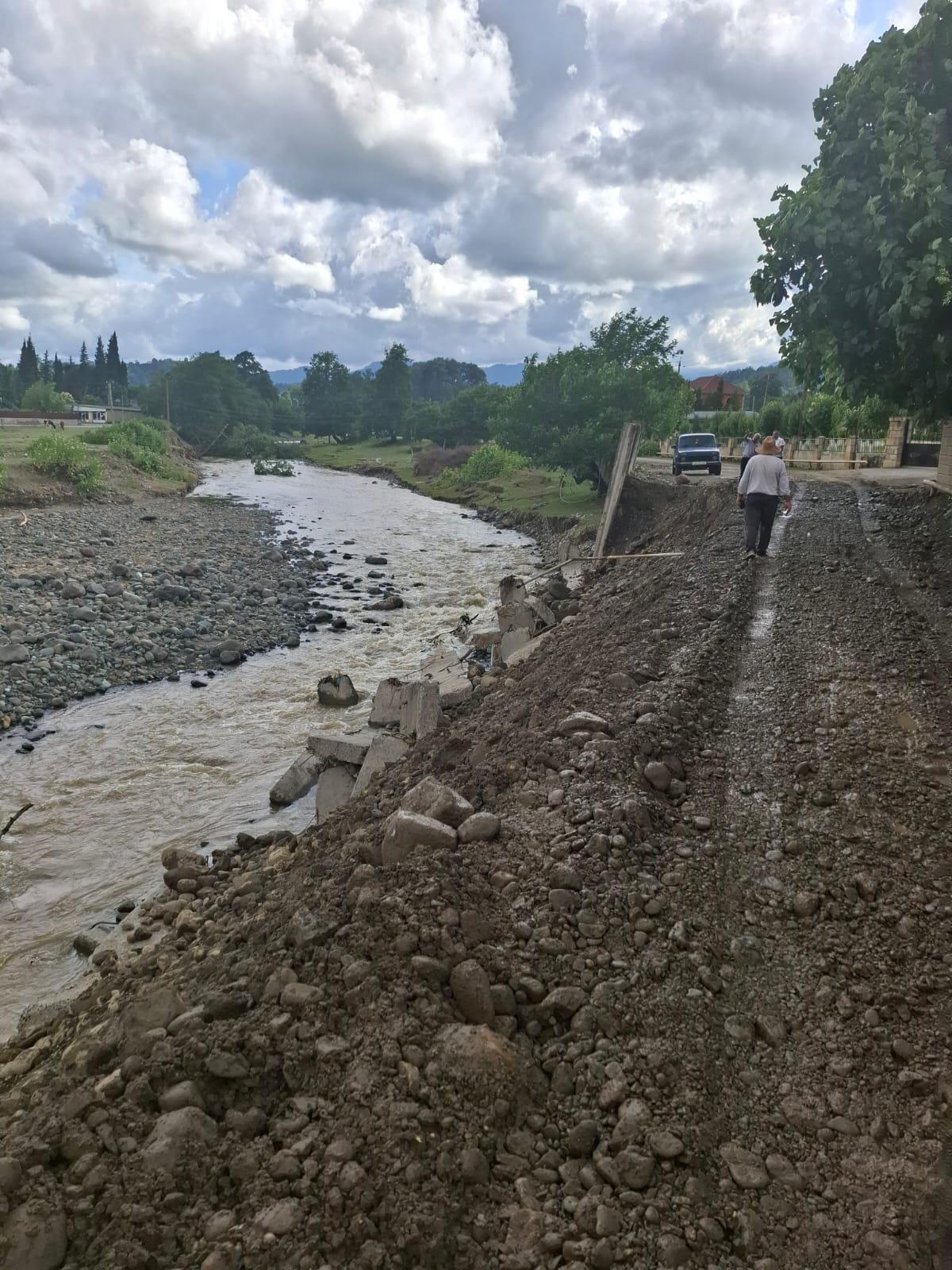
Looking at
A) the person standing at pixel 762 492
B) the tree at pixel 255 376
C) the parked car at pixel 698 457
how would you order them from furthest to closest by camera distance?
the tree at pixel 255 376 < the parked car at pixel 698 457 < the person standing at pixel 762 492

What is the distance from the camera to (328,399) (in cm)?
12450

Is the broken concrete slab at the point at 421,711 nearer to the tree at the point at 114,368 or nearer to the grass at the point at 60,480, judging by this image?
the grass at the point at 60,480

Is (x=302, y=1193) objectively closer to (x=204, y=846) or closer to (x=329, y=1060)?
(x=329, y=1060)

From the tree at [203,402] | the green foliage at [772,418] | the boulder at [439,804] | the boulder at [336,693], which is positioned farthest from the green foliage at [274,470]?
the boulder at [439,804]

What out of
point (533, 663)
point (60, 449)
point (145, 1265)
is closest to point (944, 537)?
point (533, 663)

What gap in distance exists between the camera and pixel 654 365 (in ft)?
136

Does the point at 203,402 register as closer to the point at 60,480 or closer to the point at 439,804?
the point at 60,480

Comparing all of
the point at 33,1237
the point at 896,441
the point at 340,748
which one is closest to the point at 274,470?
the point at 896,441

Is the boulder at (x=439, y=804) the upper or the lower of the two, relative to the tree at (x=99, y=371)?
lower

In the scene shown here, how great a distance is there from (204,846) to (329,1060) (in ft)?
20.3

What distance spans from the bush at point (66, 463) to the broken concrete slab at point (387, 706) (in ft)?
110

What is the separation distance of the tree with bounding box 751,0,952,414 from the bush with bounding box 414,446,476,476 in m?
59.5

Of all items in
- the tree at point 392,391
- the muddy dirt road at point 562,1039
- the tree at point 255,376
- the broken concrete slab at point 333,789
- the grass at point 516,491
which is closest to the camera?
the muddy dirt road at point 562,1039

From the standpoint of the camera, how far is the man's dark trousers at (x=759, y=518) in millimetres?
12492
